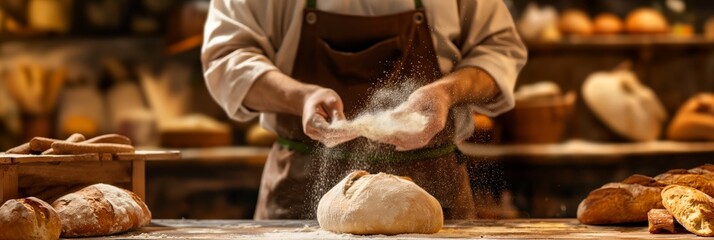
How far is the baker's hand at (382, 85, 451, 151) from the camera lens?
103 inches

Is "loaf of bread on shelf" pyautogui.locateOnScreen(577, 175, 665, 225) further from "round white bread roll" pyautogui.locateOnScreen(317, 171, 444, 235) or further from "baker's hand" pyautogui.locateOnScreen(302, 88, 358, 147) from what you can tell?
"baker's hand" pyautogui.locateOnScreen(302, 88, 358, 147)

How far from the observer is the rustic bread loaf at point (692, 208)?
86.7 inches

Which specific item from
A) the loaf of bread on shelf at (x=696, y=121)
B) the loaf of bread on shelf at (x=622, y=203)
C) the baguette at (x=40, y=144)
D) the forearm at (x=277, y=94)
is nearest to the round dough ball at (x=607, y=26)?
the loaf of bread on shelf at (x=696, y=121)

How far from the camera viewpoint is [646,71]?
597 cm

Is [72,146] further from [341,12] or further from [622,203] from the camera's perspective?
[622,203]

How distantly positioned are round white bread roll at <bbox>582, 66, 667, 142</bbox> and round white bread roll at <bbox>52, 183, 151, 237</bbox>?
3647 millimetres

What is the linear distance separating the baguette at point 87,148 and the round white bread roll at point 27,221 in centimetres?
32

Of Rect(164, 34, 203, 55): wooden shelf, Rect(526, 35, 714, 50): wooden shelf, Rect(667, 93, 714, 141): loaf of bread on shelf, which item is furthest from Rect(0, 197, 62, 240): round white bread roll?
Rect(667, 93, 714, 141): loaf of bread on shelf

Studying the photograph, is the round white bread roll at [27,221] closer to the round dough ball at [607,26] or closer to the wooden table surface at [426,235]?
the wooden table surface at [426,235]

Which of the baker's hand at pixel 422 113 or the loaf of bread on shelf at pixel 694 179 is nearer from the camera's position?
the loaf of bread on shelf at pixel 694 179

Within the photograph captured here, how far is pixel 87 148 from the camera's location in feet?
8.41

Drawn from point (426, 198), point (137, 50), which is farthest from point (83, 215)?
point (137, 50)

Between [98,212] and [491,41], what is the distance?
55.4 inches

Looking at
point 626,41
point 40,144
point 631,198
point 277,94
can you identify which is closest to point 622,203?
point 631,198
